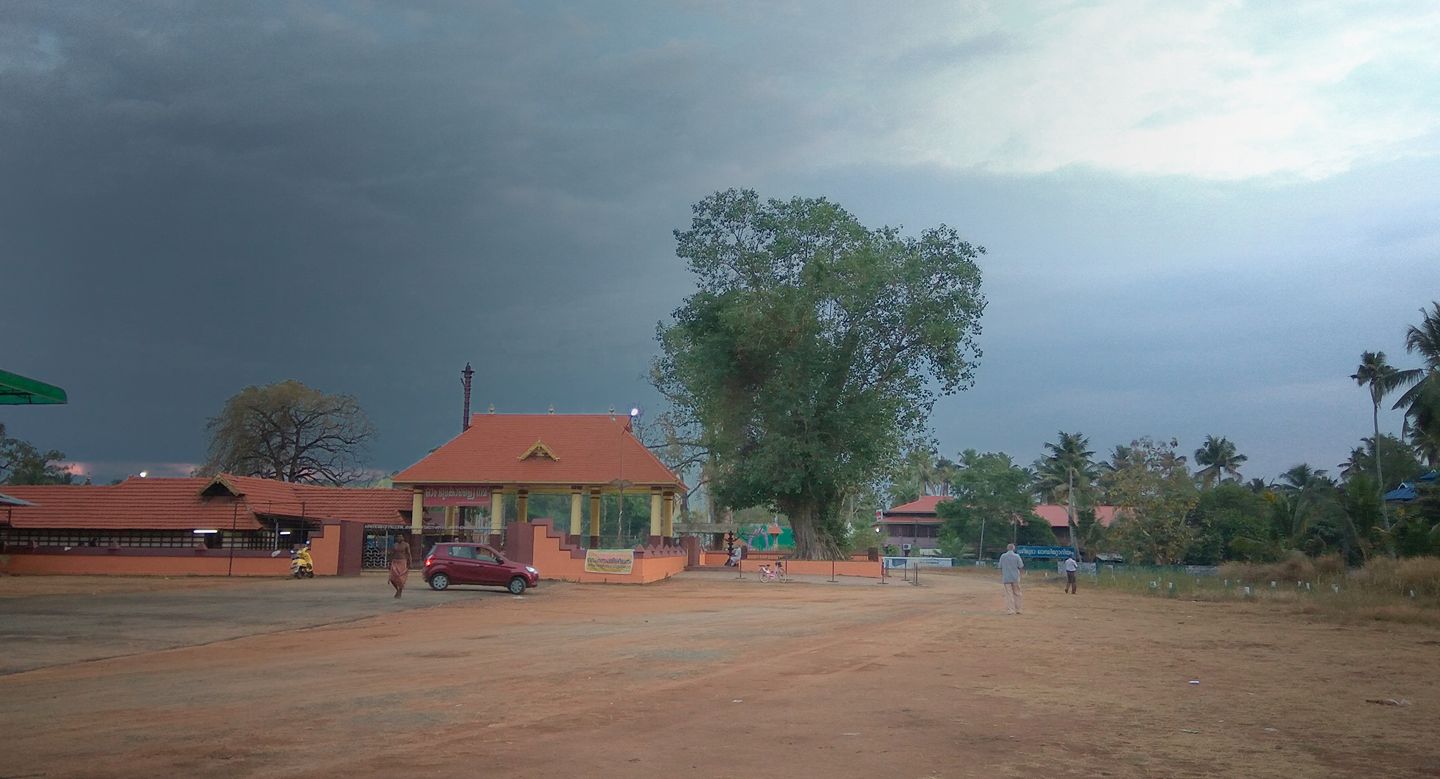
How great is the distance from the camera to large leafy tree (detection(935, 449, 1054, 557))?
3351 inches

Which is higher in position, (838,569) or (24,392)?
(24,392)

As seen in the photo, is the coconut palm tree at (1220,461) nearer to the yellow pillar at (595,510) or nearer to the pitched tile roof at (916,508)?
the pitched tile roof at (916,508)

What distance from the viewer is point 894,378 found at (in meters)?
50.6

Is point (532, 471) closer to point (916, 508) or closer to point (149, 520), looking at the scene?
point (149, 520)

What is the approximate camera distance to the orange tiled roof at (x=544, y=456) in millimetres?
47781

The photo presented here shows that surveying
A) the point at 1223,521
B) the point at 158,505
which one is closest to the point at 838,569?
the point at 158,505

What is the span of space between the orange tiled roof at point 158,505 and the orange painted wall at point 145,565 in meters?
3.55

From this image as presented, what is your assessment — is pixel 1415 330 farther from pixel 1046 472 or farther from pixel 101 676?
pixel 101 676

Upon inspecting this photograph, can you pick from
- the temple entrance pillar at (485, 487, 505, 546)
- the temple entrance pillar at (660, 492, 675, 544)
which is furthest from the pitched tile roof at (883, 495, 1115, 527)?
the temple entrance pillar at (485, 487, 505, 546)

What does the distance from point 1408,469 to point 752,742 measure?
7118 cm

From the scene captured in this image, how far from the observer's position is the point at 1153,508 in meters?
63.1

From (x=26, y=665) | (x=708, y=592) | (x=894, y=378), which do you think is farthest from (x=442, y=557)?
(x=894, y=378)

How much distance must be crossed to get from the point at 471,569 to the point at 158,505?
67.7 feet

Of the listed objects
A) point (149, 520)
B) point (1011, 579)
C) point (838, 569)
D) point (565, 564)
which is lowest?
point (838, 569)
